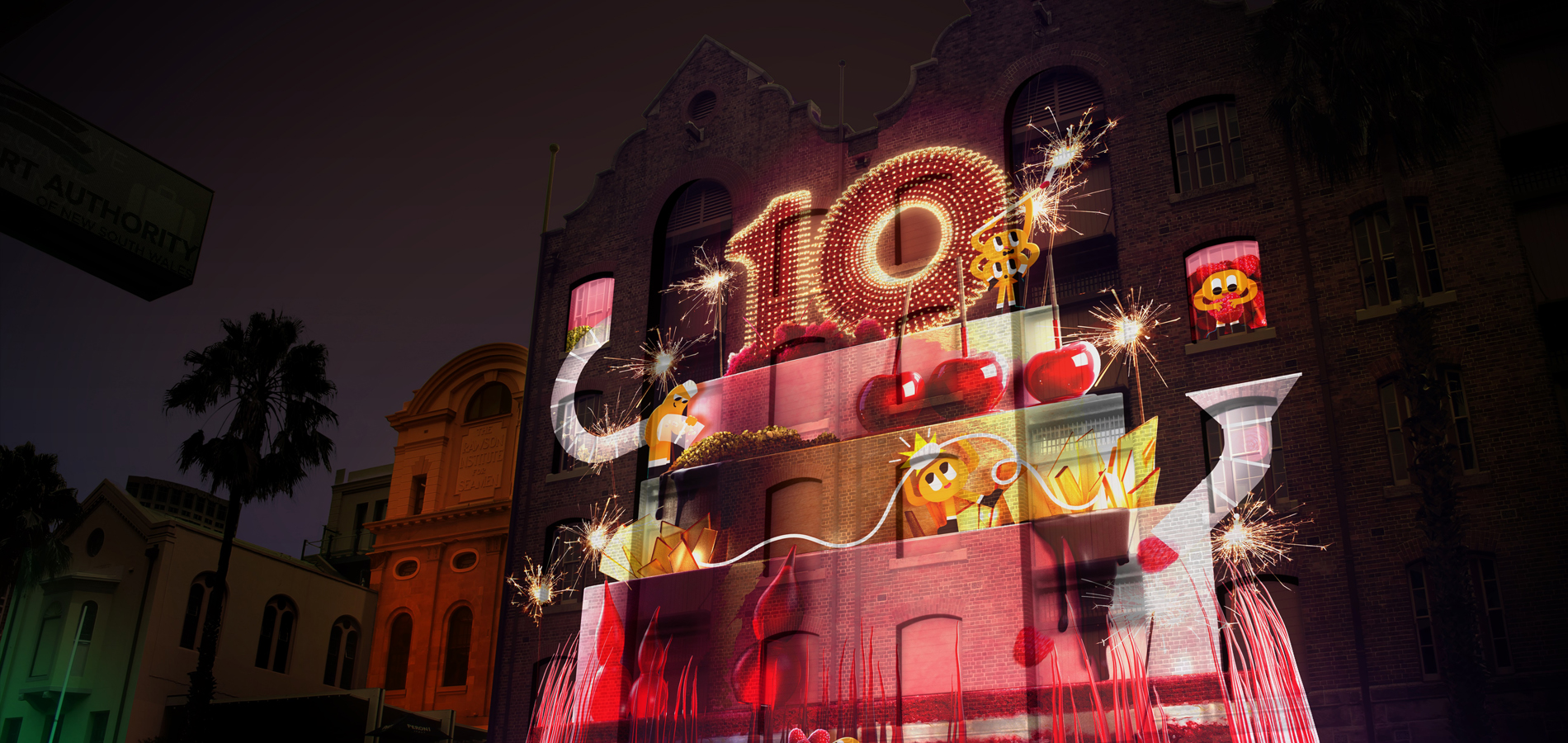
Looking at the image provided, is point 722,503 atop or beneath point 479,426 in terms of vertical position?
beneath

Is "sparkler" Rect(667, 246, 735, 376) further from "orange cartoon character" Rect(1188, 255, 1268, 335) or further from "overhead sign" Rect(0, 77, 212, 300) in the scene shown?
"overhead sign" Rect(0, 77, 212, 300)

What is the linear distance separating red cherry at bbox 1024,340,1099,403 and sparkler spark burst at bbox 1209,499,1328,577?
12.1ft

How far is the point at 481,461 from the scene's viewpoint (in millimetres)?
33344

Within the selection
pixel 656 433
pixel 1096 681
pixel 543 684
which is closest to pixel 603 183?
pixel 656 433

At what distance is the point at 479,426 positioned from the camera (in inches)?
1331

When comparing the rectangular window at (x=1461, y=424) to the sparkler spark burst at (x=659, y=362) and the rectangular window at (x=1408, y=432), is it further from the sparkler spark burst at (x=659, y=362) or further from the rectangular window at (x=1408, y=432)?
the sparkler spark burst at (x=659, y=362)

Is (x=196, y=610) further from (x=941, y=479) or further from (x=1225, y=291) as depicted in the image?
(x=1225, y=291)

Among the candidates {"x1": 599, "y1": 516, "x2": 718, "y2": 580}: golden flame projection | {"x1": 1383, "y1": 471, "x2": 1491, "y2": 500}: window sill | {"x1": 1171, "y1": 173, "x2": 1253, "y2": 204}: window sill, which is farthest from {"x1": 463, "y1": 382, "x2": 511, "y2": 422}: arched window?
{"x1": 1383, "y1": 471, "x2": 1491, "y2": 500}: window sill

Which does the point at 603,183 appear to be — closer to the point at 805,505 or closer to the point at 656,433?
the point at 656,433

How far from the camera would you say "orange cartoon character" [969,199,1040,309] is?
23.3m

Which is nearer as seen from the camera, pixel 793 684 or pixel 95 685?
pixel 793 684

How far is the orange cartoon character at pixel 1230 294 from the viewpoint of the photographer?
67.6ft

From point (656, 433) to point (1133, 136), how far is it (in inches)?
488

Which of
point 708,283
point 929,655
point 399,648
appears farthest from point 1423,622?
point 399,648
